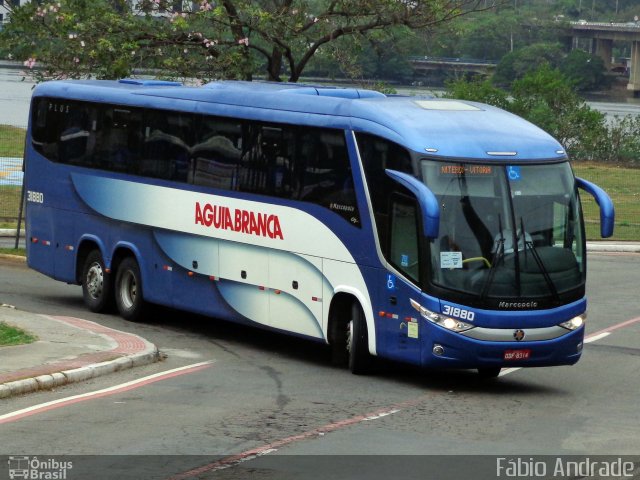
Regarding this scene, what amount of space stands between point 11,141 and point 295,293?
118 ft

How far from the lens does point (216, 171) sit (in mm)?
19062

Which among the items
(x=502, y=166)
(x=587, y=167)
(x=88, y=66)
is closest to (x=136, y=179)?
(x=502, y=166)

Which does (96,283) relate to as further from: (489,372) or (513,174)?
(513,174)

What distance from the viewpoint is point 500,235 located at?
50.4ft

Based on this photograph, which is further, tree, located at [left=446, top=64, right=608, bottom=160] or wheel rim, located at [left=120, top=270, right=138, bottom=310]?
tree, located at [left=446, top=64, right=608, bottom=160]

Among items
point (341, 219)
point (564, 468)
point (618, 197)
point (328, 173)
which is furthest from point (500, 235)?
point (618, 197)

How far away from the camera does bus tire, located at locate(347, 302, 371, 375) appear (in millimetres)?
16469

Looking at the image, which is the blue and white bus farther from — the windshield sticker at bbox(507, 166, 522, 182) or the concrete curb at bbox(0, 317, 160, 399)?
the concrete curb at bbox(0, 317, 160, 399)

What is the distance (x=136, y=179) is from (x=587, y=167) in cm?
4185

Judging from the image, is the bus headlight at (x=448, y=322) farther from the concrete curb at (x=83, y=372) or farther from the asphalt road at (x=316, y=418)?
the concrete curb at (x=83, y=372)

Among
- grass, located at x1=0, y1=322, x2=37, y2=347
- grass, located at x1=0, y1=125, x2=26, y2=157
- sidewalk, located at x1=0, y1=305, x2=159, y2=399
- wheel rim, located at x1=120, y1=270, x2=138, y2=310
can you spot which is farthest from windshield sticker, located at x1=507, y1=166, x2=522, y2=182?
grass, located at x1=0, y1=125, x2=26, y2=157

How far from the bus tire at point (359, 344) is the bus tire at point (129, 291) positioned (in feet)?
16.9

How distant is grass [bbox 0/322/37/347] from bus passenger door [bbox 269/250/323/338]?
3043mm

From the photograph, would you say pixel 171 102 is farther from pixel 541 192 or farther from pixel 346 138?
pixel 541 192
